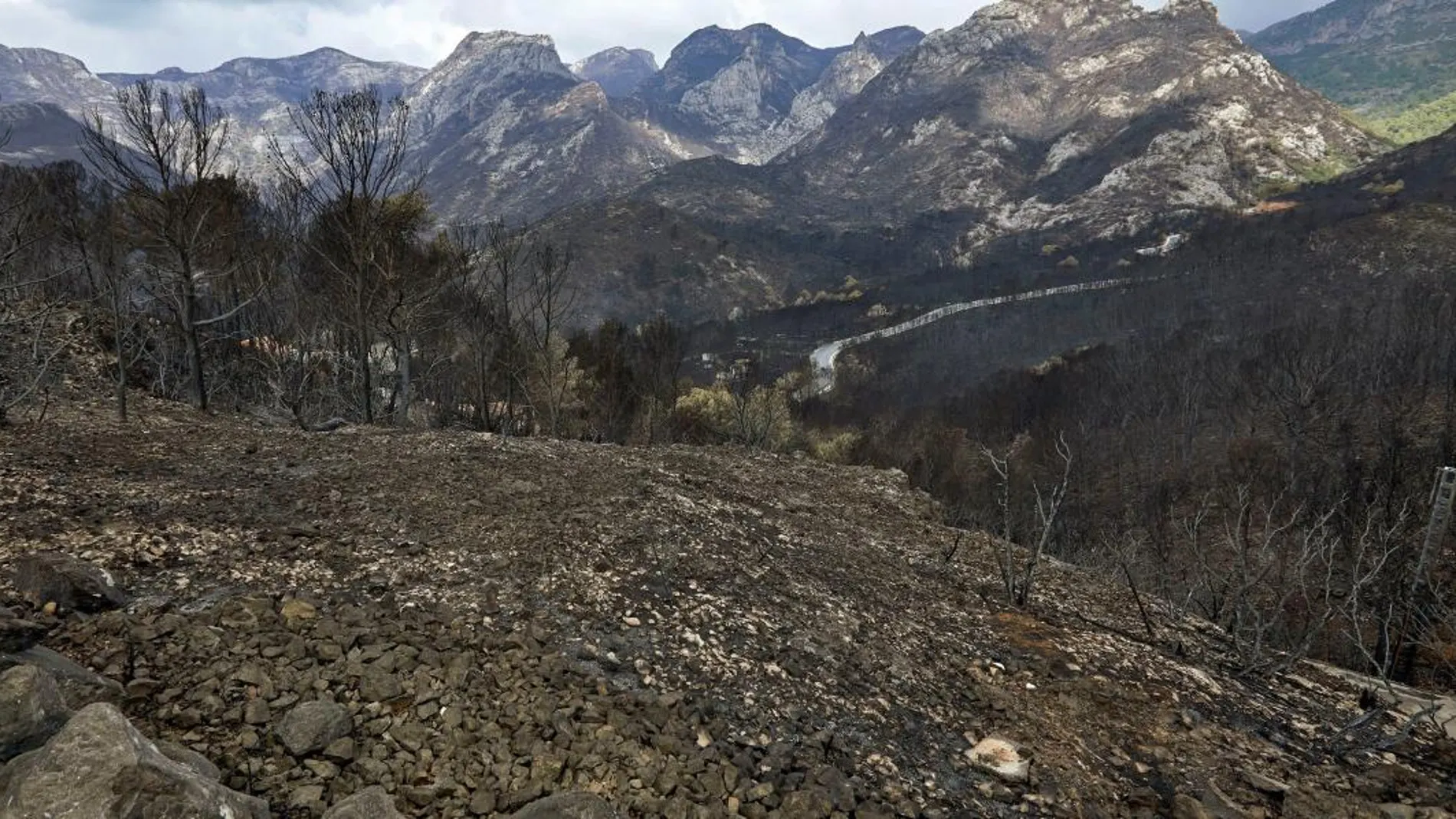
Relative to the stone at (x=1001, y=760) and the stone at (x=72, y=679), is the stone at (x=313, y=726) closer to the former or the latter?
the stone at (x=72, y=679)

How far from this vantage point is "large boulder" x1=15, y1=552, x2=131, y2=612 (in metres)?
5.91

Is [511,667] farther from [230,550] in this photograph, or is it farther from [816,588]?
[816,588]

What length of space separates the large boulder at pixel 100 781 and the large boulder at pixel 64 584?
307cm

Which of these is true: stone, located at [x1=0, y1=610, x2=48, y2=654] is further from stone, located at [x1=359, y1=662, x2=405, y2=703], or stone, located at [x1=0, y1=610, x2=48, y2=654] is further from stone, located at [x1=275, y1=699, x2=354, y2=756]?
stone, located at [x1=359, y1=662, x2=405, y2=703]

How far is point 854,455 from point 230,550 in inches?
2113

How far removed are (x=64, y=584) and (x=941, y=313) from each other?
155m

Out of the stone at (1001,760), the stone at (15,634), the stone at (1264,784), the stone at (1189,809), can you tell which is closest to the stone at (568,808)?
the stone at (15,634)

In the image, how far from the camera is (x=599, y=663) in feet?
23.4

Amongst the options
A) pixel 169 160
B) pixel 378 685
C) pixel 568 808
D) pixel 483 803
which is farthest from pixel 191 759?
pixel 169 160

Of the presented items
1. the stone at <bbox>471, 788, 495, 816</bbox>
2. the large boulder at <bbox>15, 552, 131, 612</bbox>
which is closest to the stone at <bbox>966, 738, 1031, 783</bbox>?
the stone at <bbox>471, 788, 495, 816</bbox>

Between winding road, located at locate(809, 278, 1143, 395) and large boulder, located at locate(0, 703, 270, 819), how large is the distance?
12250 cm

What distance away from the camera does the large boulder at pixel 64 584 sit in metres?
5.91

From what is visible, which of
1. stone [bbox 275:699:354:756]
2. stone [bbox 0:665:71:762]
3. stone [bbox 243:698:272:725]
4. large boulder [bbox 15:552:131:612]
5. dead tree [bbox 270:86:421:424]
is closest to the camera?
stone [bbox 0:665:71:762]

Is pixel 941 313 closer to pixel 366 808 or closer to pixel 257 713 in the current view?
pixel 257 713
